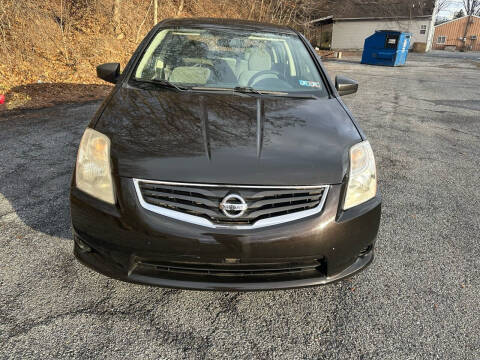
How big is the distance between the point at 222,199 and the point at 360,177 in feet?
2.61

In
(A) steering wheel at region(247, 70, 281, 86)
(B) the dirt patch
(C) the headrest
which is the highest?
(C) the headrest

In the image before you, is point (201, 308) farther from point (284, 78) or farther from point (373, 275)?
point (284, 78)

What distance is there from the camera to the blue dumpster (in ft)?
66.3

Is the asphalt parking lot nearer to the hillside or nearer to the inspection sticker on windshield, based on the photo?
the inspection sticker on windshield

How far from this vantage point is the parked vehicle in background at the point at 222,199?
1.74 meters

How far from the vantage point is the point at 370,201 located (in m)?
2.00

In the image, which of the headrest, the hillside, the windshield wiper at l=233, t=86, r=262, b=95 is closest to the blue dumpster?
the hillside

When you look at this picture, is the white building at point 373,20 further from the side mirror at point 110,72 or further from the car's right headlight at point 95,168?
the car's right headlight at point 95,168

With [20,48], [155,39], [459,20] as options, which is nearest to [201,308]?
[155,39]

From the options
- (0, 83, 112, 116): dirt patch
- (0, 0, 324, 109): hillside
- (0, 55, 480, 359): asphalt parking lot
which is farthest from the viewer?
(0, 0, 324, 109): hillside

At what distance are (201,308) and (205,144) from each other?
0.94 m

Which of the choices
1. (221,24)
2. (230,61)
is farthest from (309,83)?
(221,24)

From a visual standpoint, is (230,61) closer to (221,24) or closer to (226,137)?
(221,24)

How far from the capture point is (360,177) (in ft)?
6.50
